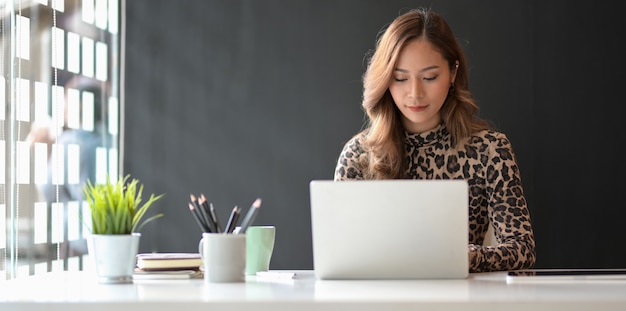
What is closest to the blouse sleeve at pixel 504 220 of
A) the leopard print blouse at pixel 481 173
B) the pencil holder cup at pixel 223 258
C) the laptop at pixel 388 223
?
the leopard print blouse at pixel 481 173

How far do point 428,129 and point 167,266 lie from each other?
1.39 m

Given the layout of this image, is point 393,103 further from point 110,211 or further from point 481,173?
point 110,211

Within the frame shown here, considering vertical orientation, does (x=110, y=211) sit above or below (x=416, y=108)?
below

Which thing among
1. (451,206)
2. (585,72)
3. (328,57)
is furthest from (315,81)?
(451,206)

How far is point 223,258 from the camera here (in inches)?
79.4

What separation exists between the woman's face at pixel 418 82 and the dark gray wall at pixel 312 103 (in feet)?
4.77

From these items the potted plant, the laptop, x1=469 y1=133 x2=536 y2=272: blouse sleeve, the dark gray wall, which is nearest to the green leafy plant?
the potted plant

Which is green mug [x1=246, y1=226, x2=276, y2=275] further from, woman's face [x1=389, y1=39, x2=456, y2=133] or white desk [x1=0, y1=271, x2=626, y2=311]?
woman's face [x1=389, y1=39, x2=456, y2=133]

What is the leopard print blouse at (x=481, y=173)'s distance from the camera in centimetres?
280

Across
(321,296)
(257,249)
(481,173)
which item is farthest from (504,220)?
(321,296)

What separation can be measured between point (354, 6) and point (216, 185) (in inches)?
50.0

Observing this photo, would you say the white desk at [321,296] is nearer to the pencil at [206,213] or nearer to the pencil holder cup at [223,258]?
the pencil holder cup at [223,258]

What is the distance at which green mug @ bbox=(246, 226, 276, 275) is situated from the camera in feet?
7.45

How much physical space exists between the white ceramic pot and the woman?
A: 4.28 feet
